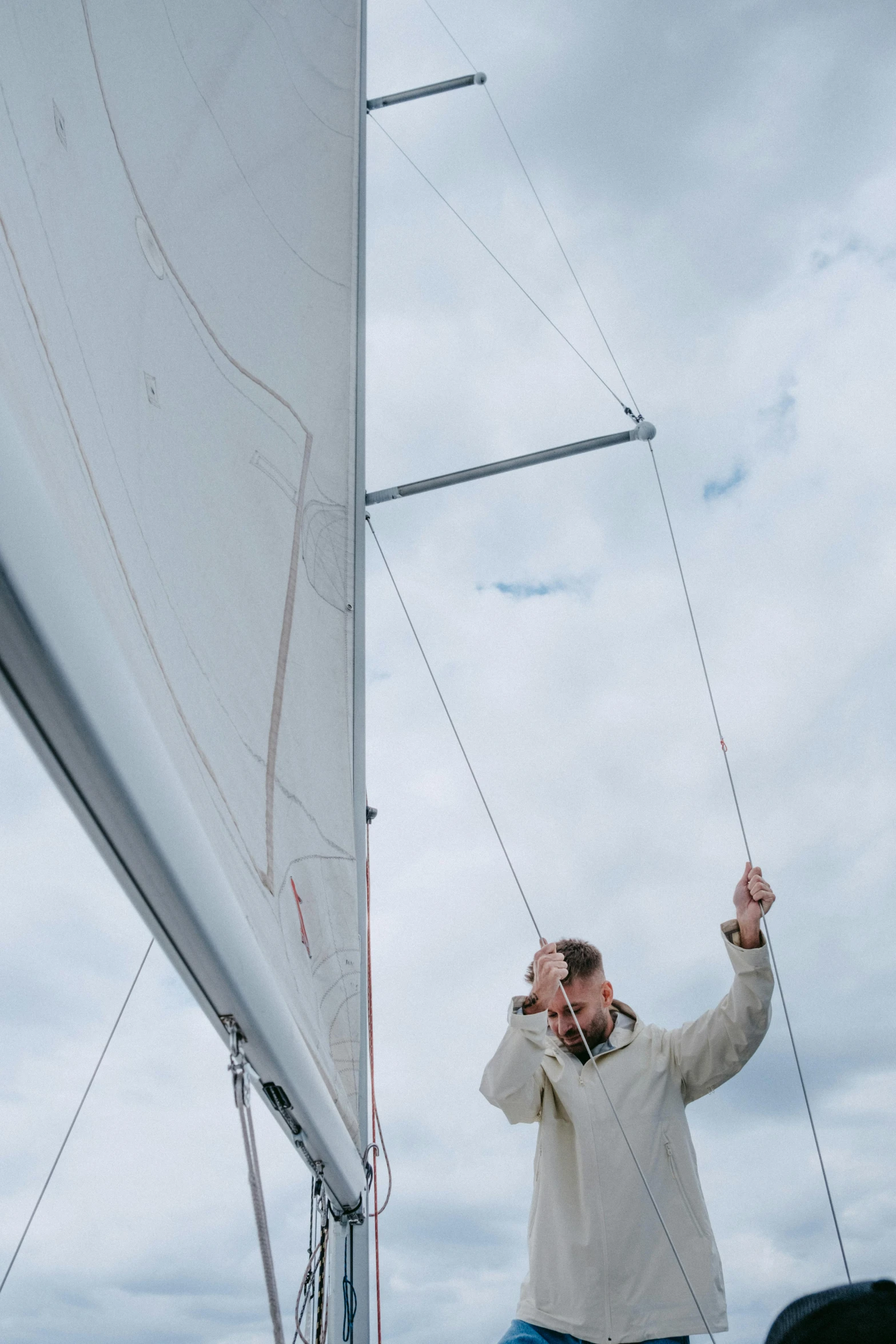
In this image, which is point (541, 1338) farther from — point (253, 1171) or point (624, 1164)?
point (253, 1171)

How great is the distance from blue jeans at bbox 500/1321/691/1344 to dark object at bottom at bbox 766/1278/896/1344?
1413 millimetres

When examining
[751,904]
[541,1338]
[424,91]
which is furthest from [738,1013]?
[424,91]

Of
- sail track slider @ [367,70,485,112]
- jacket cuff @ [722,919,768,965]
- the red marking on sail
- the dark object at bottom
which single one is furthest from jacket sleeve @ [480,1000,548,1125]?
sail track slider @ [367,70,485,112]

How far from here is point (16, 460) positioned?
26.3 inches

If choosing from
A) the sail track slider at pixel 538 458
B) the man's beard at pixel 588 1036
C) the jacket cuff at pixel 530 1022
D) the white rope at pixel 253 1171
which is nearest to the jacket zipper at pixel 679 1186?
the man's beard at pixel 588 1036

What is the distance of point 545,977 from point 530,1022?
0.41 feet

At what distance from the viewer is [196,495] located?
1517 millimetres

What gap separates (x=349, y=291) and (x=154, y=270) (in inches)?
54.3

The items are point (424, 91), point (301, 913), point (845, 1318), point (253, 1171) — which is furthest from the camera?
point (424, 91)

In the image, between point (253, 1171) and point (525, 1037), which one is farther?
point (525, 1037)

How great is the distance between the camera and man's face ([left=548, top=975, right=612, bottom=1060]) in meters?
2.46

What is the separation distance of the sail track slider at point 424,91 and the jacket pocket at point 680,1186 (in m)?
4.31

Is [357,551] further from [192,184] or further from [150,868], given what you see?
[150,868]

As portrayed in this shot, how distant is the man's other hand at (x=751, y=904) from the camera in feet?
7.47
